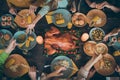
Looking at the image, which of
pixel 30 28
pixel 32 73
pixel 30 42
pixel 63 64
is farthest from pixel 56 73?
pixel 30 28

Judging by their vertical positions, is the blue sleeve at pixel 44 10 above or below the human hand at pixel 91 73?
above

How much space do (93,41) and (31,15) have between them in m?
0.59

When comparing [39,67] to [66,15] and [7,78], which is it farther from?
[66,15]

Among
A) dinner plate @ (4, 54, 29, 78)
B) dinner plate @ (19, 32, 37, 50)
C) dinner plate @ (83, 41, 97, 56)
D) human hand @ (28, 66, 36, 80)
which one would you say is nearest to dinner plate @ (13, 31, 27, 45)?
dinner plate @ (19, 32, 37, 50)

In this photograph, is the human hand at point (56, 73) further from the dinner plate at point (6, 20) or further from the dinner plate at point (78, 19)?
the dinner plate at point (6, 20)

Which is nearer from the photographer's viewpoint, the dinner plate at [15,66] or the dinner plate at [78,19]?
the dinner plate at [15,66]

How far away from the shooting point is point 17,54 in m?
2.38

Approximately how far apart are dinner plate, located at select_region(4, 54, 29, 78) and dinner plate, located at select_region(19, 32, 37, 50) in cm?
9

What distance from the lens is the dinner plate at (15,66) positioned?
2.35 metres

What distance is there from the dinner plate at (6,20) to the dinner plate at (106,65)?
83 centimetres

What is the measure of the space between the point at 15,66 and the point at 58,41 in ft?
1.39

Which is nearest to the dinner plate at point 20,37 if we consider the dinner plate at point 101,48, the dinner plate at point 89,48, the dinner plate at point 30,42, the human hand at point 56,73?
the dinner plate at point 30,42

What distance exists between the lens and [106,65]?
7.83 feet

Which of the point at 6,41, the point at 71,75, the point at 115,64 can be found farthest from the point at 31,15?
the point at 115,64
